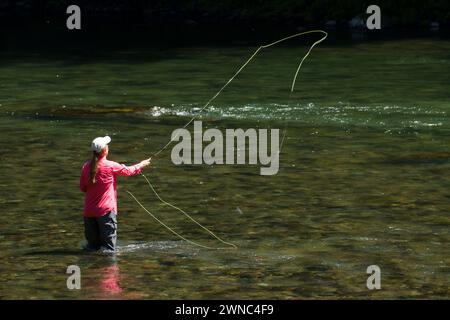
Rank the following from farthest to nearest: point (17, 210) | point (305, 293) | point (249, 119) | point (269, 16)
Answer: point (269, 16) < point (249, 119) < point (17, 210) < point (305, 293)

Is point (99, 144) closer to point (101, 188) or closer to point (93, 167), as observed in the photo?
point (93, 167)

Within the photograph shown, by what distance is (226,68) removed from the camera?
4281 cm

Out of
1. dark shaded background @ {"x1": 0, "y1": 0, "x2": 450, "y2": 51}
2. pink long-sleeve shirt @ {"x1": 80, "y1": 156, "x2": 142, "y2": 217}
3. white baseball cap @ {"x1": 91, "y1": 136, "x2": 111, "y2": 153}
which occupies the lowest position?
dark shaded background @ {"x1": 0, "y1": 0, "x2": 450, "y2": 51}

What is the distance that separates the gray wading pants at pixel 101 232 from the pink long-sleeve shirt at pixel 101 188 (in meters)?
0.10

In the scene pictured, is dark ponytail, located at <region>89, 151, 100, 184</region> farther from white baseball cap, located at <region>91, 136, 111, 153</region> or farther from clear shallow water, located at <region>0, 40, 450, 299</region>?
clear shallow water, located at <region>0, 40, 450, 299</region>

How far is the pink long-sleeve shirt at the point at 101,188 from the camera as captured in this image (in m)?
16.3

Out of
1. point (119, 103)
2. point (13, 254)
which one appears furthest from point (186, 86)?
point (13, 254)

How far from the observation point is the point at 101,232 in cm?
1670

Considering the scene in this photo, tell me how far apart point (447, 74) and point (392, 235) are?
2155cm

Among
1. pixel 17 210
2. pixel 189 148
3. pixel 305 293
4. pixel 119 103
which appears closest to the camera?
pixel 305 293

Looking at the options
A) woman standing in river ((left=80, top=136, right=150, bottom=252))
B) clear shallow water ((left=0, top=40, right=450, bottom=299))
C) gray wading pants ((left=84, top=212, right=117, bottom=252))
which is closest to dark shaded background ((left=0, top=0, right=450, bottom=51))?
clear shallow water ((left=0, top=40, right=450, bottom=299))

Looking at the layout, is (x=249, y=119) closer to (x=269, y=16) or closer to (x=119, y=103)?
(x=119, y=103)

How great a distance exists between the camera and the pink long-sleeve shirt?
16.3 metres

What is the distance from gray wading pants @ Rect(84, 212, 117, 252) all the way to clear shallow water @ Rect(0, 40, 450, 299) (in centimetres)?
20
